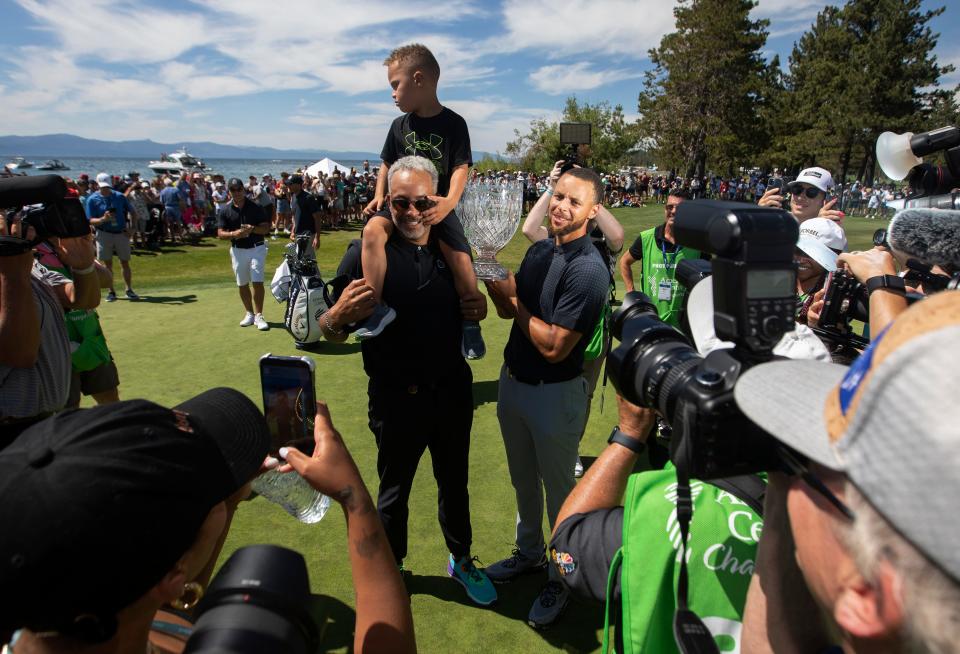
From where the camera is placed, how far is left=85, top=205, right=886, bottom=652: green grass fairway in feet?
8.84

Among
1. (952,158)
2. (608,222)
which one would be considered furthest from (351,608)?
(952,158)

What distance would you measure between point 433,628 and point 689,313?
214 centimetres

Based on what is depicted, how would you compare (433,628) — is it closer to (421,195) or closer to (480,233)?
(480,233)

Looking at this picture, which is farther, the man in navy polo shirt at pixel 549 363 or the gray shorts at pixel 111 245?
the gray shorts at pixel 111 245

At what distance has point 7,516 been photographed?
29.6 inches

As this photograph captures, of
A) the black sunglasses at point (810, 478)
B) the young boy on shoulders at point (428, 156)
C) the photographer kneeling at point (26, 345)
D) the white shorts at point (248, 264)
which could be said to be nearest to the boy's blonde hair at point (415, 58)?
the young boy on shoulders at point (428, 156)

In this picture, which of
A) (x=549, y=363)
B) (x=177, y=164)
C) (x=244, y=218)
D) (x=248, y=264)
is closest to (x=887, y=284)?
(x=549, y=363)

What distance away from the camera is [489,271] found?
2635 mm

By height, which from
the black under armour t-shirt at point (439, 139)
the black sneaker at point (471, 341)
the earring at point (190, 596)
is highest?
the black under armour t-shirt at point (439, 139)

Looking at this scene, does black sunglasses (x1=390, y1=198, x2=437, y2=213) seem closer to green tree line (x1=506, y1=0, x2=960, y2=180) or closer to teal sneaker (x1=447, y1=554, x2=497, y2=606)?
teal sneaker (x1=447, y1=554, x2=497, y2=606)

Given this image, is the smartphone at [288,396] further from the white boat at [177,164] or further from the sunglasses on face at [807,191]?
the white boat at [177,164]

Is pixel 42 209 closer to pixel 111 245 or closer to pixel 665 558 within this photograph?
pixel 665 558

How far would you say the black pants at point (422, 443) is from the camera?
2.69m

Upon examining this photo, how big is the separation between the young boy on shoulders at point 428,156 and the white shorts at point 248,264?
415 cm
